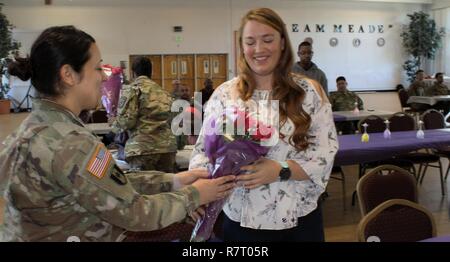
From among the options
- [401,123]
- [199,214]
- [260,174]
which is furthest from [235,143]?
[401,123]

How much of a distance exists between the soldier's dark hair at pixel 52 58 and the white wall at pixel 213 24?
45.0ft

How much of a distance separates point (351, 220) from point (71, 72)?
4.09m

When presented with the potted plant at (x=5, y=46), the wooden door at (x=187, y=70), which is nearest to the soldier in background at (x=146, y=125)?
the potted plant at (x=5, y=46)

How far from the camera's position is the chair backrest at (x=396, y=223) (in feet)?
7.25

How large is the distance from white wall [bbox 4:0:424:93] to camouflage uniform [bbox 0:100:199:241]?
45.4ft

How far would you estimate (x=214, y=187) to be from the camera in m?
1.50

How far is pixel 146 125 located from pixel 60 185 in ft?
10.8

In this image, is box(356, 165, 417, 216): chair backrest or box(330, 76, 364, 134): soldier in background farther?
box(330, 76, 364, 134): soldier in background

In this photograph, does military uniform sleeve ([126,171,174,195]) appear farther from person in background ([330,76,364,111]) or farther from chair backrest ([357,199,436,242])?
person in background ([330,76,364,111])

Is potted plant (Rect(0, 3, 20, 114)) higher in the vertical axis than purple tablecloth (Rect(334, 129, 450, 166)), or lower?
higher

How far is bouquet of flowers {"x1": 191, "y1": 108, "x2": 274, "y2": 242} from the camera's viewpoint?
1496mm

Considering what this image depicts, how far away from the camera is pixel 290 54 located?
5.93 feet

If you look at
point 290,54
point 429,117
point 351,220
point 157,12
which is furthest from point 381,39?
point 290,54

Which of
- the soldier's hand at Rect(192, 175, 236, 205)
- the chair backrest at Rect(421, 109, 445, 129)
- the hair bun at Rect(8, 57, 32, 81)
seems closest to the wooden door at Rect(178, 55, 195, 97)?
the chair backrest at Rect(421, 109, 445, 129)
